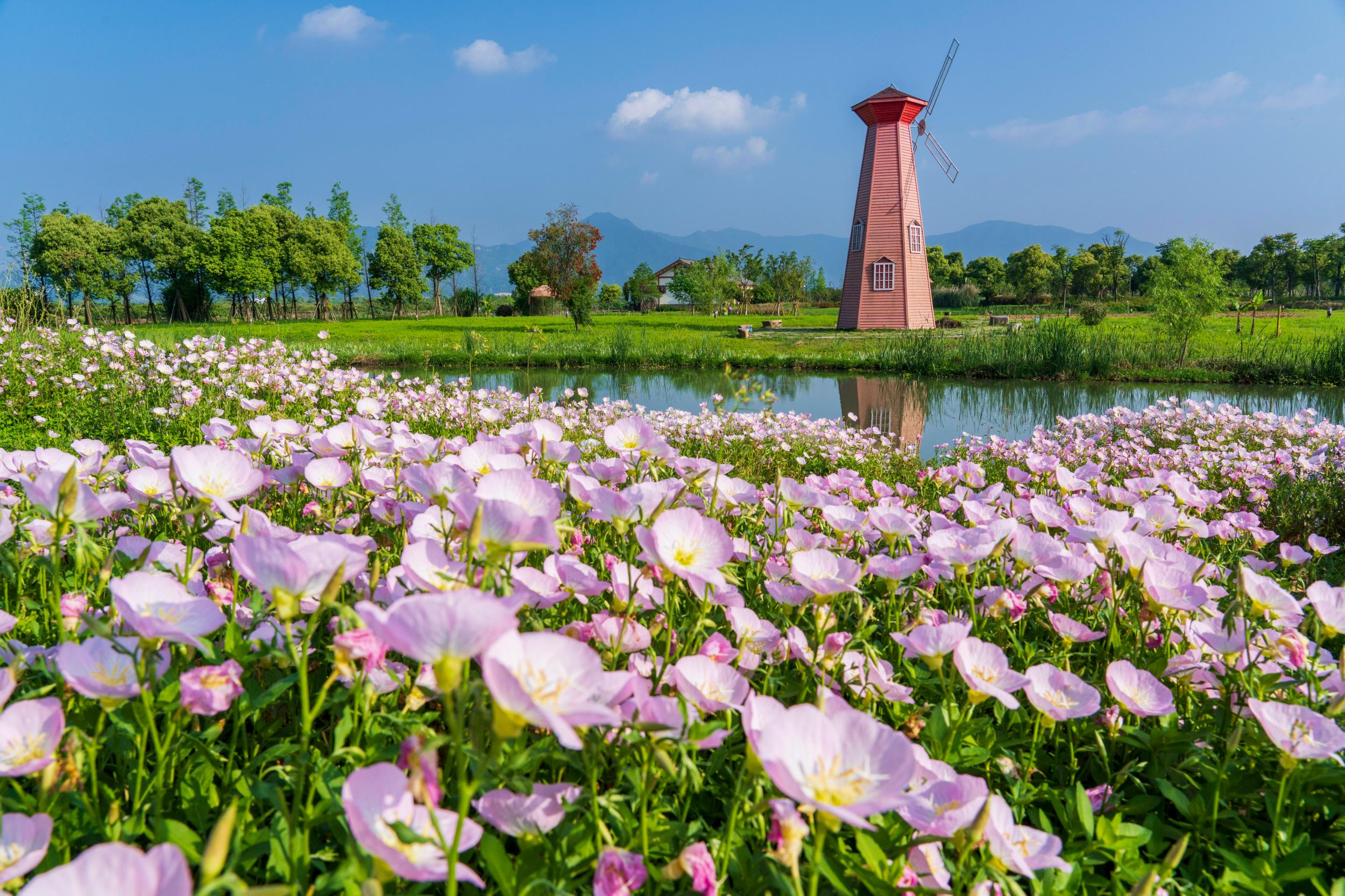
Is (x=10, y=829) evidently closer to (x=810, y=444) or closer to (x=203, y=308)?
(x=810, y=444)

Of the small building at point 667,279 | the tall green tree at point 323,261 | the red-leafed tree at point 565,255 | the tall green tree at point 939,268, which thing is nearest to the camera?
the red-leafed tree at point 565,255

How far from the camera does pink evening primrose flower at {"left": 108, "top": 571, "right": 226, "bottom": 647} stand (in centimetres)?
88

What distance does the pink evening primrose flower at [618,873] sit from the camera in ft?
2.66

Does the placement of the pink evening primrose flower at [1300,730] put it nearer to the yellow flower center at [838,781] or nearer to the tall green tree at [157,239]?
the yellow flower center at [838,781]

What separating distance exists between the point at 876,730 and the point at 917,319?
28824mm

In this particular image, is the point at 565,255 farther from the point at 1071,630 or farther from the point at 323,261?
the point at 1071,630

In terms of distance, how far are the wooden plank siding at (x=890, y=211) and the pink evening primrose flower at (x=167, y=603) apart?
28.0 meters

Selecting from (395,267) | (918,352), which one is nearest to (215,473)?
(918,352)

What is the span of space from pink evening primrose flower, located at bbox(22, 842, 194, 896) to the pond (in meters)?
8.32

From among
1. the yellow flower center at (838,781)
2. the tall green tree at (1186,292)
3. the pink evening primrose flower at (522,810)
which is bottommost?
the pink evening primrose flower at (522,810)

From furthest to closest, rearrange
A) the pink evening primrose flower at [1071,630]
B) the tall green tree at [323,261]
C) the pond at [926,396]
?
the tall green tree at [323,261]
the pond at [926,396]
the pink evening primrose flower at [1071,630]

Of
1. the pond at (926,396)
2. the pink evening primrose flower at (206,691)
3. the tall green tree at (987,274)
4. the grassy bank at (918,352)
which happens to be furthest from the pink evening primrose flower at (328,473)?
the tall green tree at (987,274)

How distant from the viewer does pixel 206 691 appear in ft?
3.05

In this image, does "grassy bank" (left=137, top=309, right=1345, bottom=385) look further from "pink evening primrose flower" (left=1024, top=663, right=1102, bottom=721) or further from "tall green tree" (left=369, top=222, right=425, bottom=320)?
"tall green tree" (left=369, top=222, right=425, bottom=320)
